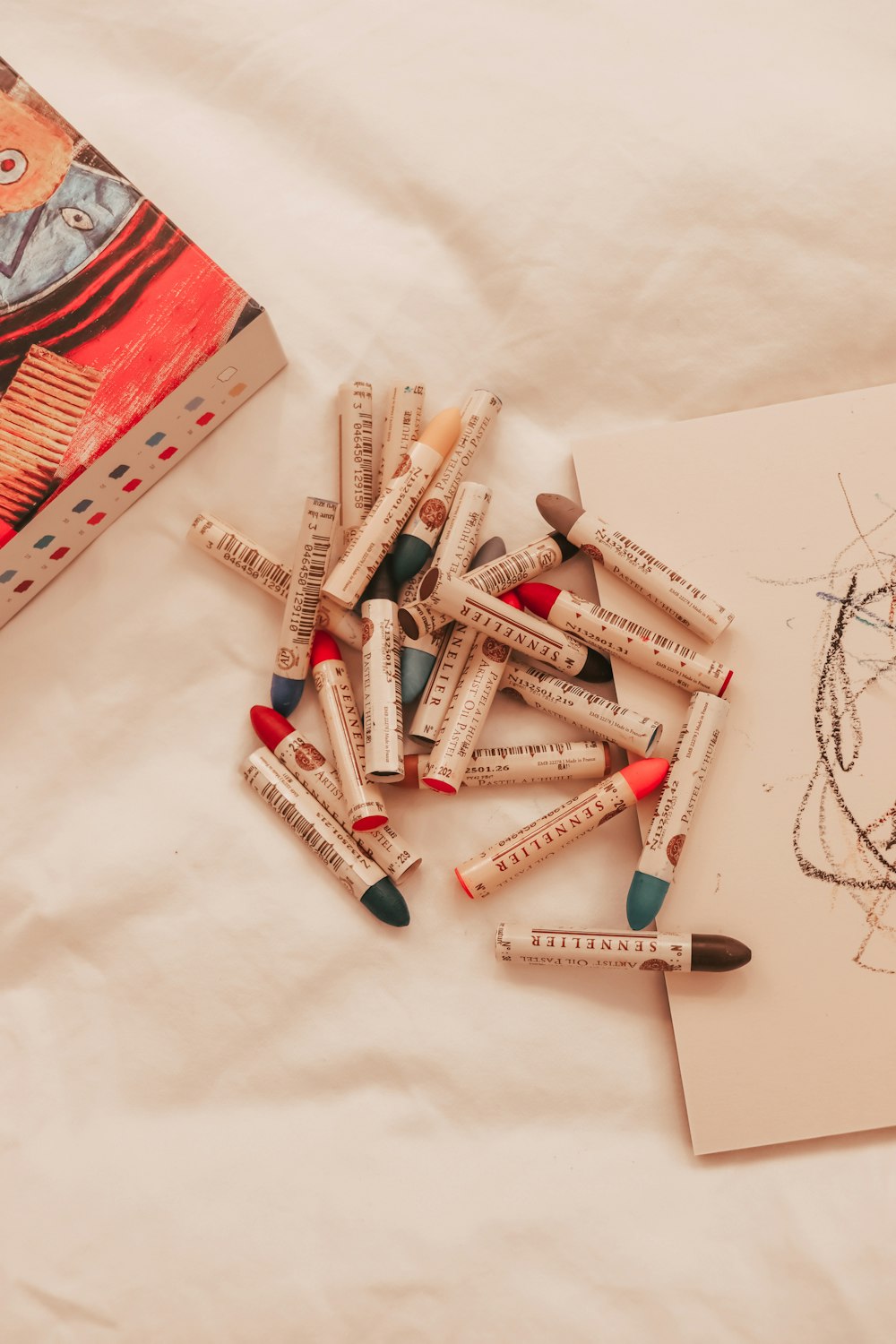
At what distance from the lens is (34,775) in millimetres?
667

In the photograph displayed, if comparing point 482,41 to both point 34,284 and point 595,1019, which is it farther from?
point 595,1019

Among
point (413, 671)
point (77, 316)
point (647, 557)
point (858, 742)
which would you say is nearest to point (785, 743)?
point (858, 742)

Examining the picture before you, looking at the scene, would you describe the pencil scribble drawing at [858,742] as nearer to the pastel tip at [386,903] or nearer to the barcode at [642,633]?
the barcode at [642,633]

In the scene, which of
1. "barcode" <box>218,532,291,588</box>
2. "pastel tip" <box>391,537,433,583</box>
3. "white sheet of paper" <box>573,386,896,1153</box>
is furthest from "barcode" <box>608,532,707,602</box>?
"barcode" <box>218,532,291,588</box>

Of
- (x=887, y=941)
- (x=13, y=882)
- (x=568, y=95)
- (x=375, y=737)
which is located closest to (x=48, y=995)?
(x=13, y=882)

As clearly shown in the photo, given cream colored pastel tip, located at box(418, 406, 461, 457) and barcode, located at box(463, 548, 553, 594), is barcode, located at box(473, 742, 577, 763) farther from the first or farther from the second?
cream colored pastel tip, located at box(418, 406, 461, 457)

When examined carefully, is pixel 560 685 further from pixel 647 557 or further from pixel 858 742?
pixel 858 742

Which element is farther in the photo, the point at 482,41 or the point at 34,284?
the point at 482,41

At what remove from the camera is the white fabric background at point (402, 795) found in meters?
0.62

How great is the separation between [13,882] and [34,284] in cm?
41

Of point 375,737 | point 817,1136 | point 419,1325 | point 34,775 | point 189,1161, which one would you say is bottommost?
point 817,1136

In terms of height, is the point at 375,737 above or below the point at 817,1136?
above

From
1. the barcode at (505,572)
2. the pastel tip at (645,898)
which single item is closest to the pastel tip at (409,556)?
the barcode at (505,572)

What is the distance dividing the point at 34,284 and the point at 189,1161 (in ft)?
1.95
